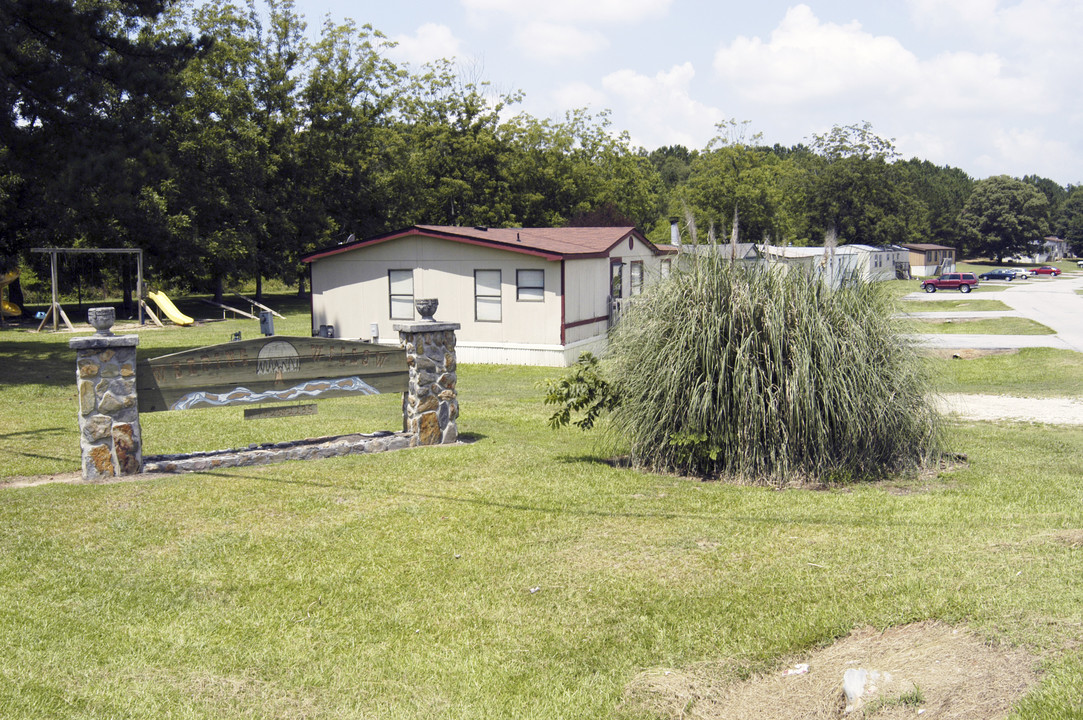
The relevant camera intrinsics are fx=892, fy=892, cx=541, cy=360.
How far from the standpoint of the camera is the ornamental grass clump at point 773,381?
820 cm

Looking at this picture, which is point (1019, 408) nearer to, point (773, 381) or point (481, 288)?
point (773, 381)

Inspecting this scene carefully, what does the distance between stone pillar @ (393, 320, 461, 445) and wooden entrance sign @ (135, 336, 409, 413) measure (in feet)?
0.65

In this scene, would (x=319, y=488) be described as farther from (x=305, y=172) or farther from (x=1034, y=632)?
(x=305, y=172)

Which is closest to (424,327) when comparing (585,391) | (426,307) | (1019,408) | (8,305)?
(426,307)

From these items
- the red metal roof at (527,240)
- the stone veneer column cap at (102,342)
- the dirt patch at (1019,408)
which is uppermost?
the red metal roof at (527,240)

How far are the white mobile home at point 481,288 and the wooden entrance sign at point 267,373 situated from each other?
10827 mm

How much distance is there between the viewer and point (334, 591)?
5484 mm

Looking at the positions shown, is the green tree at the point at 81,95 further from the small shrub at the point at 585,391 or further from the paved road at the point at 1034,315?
the paved road at the point at 1034,315

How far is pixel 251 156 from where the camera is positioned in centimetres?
3606

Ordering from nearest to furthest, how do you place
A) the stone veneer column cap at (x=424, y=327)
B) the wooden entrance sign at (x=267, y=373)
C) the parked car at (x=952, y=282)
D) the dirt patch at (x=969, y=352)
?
the wooden entrance sign at (x=267, y=373) → the stone veneer column cap at (x=424, y=327) → the dirt patch at (x=969, y=352) → the parked car at (x=952, y=282)

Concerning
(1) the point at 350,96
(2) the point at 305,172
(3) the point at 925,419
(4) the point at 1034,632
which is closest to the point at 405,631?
(4) the point at 1034,632

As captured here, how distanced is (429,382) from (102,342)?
3.28 m

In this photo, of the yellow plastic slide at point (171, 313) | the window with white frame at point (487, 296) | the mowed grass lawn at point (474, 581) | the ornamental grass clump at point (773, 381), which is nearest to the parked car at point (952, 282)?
the window with white frame at point (487, 296)

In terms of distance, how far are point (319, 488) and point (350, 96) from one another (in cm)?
3700
